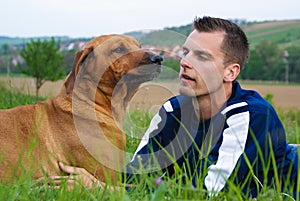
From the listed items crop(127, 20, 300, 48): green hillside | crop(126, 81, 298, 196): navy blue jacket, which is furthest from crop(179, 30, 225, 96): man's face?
crop(127, 20, 300, 48): green hillside

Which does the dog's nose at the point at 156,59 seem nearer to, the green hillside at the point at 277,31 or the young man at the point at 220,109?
the young man at the point at 220,109

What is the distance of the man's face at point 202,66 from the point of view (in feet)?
12.8

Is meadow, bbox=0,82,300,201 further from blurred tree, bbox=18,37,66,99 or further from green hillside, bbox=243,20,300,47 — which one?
green hillside, bbox=243,20,300,47

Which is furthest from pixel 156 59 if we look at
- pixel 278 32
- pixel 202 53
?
pixel 278 32

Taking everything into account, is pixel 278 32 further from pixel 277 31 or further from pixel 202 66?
pixel 202 66

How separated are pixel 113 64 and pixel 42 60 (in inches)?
1048

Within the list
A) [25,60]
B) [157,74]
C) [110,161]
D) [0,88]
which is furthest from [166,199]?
[25,60]

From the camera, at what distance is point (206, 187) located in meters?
3.11

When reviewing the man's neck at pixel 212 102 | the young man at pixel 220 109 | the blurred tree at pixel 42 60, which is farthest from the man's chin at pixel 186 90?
the blurred tree at pixel 42 60

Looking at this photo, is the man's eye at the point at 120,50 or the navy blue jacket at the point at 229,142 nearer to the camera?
the navy blue jacket at the point at 229,142

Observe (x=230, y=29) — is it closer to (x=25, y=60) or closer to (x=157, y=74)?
(x=157, y=74)

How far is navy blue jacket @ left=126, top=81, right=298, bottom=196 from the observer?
10.9 ft

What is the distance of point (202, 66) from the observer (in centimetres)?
392

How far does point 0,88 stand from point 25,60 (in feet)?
72.5
